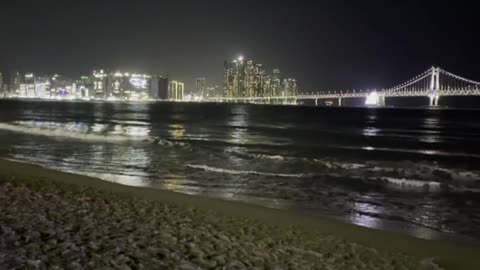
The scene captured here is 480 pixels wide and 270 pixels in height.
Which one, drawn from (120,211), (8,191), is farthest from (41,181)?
(120,211)

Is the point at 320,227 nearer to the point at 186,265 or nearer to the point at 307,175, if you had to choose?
the point at 186,265

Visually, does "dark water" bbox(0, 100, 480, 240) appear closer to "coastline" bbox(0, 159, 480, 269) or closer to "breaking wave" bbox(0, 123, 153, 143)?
"coastline" bbox(0, 159, 480, 269)

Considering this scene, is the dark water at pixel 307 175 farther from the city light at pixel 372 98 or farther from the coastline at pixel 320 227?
the city light at pixel 372 98

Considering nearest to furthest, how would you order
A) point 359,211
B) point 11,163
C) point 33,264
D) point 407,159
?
point 33,264 < point 359,211 < point 11,163 < point 407,159

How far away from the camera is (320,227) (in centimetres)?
988

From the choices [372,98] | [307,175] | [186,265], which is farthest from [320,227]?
[372,98]

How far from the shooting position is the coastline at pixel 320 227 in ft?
27.0

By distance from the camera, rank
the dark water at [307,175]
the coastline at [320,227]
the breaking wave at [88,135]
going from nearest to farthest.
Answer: the coastline at [320,227], the dark water at [307,175], the breaking wave at [88,135]

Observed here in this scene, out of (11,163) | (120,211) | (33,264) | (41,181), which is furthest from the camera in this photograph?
(11,163)

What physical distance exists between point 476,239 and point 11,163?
602 inches

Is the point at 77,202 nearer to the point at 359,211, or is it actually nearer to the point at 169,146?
the point at 359,211

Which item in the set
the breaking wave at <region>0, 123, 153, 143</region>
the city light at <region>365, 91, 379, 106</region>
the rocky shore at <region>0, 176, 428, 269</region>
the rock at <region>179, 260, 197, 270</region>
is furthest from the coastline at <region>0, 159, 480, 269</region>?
the city light at <region>365, 91, 379, 106</region>

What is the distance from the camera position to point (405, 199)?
14266 mm

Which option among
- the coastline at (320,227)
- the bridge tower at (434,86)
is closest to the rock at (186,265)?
the coastline at (320,227)
